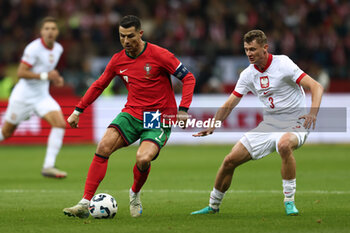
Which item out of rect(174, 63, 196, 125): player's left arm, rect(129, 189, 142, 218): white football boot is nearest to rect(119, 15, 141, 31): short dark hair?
rect(174, 63, 196, 125): player's left arm

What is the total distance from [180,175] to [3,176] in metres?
3.11

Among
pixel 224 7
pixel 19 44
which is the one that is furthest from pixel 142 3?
pixel 19 44

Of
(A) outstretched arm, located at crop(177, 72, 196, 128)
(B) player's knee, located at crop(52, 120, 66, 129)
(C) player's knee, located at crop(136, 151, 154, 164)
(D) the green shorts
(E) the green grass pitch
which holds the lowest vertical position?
(E) the green grass pitch

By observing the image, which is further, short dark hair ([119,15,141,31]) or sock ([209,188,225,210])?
sock ([209,188,225,210])

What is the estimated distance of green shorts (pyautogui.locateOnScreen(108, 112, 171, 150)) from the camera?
7508mm

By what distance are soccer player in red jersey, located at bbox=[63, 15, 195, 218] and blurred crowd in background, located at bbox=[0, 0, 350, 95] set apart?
12.2 m

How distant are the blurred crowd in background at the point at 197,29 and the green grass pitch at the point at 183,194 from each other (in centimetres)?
506

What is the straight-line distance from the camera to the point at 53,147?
1186 centimetres

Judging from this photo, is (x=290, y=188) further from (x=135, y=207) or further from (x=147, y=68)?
(x=147, y=68)

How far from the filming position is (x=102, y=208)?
735 centimetres

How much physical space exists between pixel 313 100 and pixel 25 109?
624cm

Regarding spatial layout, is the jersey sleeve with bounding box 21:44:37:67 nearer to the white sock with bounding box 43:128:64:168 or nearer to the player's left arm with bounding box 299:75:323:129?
the white sock with bounding box 43:128:64:168

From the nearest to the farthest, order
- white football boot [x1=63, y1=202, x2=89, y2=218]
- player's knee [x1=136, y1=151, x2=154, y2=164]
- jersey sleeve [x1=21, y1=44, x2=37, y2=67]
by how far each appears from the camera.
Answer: white football boot [x1=63, y1=202, x2=89, y2=218] → player's knee [x1=136, y1=151, x2=154, y2=164] → jersey sleeve [x1=21, y1=44, x2=37, y2=67]

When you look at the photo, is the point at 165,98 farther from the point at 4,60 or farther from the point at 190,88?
the point at 4,60
